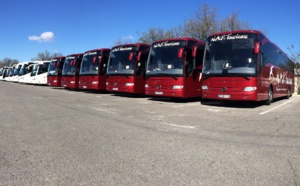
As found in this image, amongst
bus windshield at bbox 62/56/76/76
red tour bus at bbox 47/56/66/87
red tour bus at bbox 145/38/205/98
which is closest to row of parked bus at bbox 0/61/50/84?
red tour bus at bbox 47/56/66/87

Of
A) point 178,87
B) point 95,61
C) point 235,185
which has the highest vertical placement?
point 95,61

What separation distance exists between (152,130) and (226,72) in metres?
6.17

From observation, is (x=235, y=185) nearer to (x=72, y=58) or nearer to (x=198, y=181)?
(x=198, y=181)

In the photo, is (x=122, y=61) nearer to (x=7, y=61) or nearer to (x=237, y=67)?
(x=237, y=67)

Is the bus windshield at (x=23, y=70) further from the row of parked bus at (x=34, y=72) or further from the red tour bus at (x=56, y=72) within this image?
the red tour bus at (x=56, y=72)

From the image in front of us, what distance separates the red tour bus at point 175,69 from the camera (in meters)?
13.9

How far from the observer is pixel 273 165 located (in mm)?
4469

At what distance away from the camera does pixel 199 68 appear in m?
15.0

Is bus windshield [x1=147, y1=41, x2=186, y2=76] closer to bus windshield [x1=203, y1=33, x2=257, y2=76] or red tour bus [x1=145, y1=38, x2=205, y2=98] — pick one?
red tour bus [x1=145, y1=38, x2=205, y2=98]

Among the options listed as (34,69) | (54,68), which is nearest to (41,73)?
(34,69)

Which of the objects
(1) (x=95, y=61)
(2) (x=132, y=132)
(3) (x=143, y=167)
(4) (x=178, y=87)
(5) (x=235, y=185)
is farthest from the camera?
(1) (x=95, y=61)

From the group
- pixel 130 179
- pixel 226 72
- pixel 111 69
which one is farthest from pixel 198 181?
pixel 111 69

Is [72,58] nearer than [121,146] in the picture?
No

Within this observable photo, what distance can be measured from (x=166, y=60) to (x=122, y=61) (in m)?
3.82
